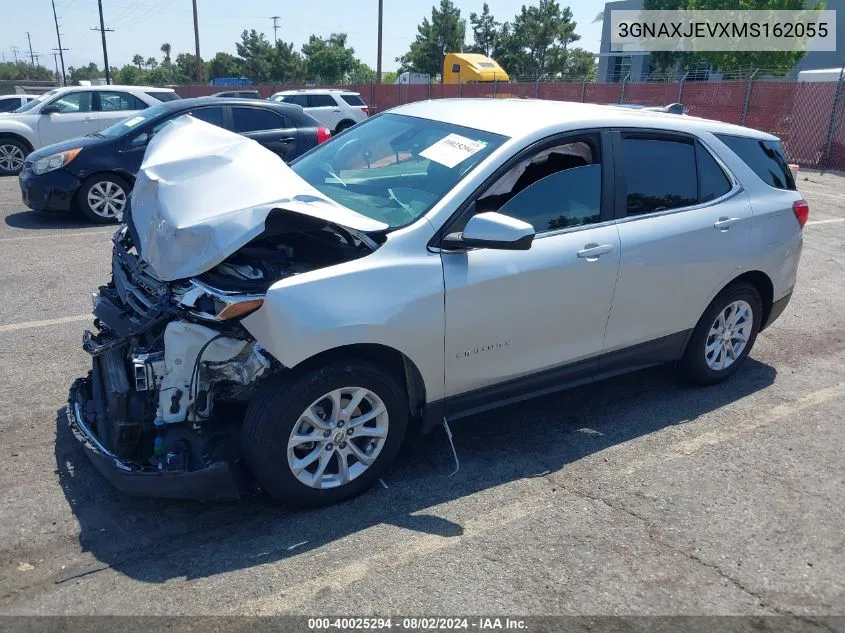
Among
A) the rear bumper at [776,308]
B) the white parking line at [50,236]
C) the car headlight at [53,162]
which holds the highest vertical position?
the car headlight at [53,162]

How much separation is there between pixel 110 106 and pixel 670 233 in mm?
12160

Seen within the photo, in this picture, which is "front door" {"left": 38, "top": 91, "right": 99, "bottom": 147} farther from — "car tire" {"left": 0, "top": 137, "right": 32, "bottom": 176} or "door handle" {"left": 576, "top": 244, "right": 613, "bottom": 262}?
"door handle" {"left": 576, "top": 244, "right": 613, "bottom": 262}

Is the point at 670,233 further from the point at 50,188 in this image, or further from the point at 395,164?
the point at 50,188

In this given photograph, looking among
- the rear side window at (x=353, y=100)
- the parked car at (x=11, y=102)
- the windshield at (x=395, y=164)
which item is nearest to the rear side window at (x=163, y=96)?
the parked car at (x=11, y=102)

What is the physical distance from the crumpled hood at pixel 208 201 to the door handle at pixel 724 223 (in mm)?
2336

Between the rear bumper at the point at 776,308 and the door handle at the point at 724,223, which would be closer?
the door handle at the point at 724,223

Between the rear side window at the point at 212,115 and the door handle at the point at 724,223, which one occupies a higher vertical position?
the rear side window at the point at 212,115

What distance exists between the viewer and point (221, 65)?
8819cm

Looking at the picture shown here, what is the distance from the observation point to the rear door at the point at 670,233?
4164 millimetres

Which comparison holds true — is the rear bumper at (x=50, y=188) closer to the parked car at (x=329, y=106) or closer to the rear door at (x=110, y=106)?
the rear door at (x=110, y=106)

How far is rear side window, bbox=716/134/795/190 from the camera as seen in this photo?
4.85 meters

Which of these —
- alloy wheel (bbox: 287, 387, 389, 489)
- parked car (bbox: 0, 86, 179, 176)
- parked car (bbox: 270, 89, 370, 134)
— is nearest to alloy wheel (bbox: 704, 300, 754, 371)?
alloy wheel (bbox: 287, 387, 389, 489)

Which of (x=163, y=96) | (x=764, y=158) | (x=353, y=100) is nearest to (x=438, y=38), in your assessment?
(x=353, y=100)

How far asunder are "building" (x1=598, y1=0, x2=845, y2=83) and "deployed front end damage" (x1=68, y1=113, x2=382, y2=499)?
4180 cm
